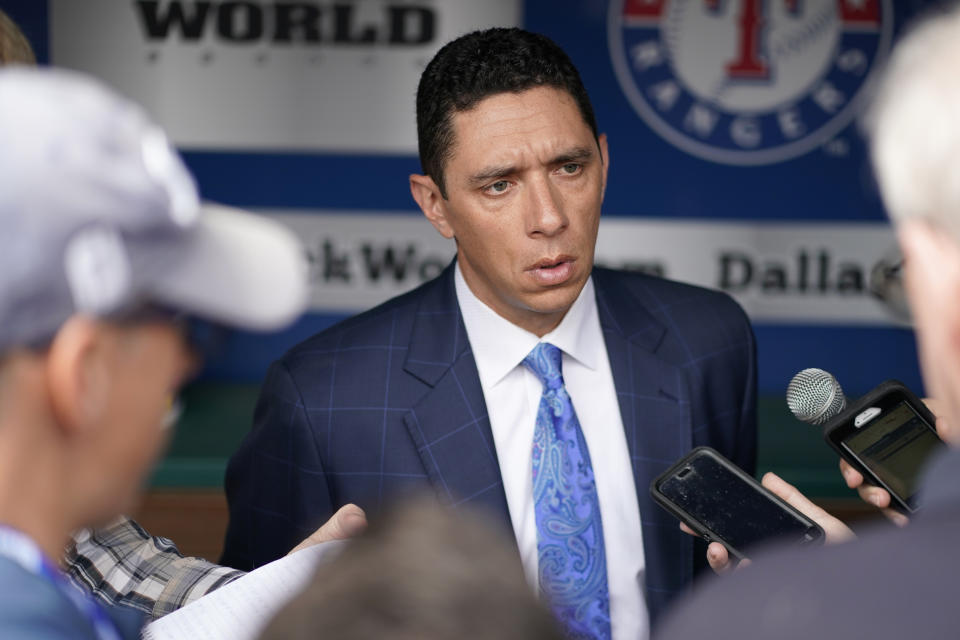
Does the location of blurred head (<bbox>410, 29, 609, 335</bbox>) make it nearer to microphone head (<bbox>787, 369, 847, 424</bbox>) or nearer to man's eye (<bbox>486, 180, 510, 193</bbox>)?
man's eye (<bbox>486, 180, 510, 193</bbox>)

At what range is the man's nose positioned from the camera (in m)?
1.68

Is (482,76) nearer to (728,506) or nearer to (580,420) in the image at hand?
(580,420)

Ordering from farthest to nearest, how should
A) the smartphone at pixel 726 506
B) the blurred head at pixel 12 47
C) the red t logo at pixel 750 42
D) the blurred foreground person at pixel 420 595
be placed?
the red t logo at pixel 750 42 < the smartphone at pixel 726 506 < the blurred head at pixel 12 47 < the blurred foreground person at pixel 420 595

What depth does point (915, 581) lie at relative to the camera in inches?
22.5

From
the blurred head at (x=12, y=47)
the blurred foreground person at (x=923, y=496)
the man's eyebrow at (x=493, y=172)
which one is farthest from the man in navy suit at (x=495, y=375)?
the blurred foreground person at (x=923, y=496)

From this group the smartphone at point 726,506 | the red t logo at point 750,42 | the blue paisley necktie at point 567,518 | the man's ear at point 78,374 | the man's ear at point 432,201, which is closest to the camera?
the man's ear at point 78,374

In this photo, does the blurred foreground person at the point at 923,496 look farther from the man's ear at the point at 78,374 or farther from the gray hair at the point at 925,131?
the man's ear at the point at 78,374

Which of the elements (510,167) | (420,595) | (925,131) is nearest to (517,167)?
(510,167)

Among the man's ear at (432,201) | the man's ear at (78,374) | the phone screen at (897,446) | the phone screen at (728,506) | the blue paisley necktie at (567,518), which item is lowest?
the blue paisley necktie at (567,518)

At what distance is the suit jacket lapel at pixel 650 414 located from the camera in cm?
173

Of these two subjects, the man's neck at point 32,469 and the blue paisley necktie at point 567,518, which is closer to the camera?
the man's neck at point 32,469

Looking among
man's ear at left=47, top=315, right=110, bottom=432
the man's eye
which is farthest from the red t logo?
man's ear at left=47, top=315, right=110, bottom=432

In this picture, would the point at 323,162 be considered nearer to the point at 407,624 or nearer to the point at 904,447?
the point at 904,447

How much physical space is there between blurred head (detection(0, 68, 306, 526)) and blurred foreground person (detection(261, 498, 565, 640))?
8.7 inches
